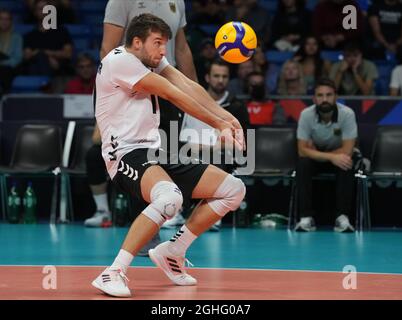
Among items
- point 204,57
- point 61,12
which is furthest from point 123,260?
point 61,12

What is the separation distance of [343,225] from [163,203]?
5460mm

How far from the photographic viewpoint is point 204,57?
572 inches

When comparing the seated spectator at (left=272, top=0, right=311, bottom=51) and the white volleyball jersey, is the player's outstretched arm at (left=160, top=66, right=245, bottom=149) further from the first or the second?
the seated spectator at (left=272, top=0, right=311, bottom=51)

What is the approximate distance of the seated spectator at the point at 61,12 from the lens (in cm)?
1691

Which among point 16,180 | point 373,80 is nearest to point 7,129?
point 16,180

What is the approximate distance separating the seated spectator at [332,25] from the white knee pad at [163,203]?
8791mm

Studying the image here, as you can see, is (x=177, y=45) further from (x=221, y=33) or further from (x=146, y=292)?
(x=146, y=292)

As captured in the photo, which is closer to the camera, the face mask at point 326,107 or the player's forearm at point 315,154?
the player's forearm at point 315,154

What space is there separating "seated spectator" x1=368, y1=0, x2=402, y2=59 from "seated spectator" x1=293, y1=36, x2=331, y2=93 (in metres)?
1.34

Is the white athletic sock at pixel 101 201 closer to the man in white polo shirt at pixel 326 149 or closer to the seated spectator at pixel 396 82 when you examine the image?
the man in white polo shirt at pixel 326 149

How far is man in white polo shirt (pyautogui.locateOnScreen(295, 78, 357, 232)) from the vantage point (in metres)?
12.6

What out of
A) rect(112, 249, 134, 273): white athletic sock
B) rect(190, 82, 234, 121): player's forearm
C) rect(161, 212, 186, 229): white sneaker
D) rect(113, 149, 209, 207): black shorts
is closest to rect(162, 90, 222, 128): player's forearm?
rect(190, 82, 234, 121): player's forearm
